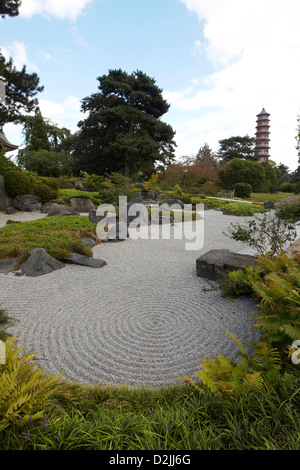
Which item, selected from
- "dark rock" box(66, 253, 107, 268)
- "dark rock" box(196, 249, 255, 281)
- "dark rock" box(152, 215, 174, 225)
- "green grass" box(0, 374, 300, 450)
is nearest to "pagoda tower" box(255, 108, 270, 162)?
"dark rock" box(152, 215, 174, 225)

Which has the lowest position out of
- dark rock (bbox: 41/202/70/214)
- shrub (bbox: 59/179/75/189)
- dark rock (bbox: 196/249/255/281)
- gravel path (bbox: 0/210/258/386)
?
gravel path (bbox: 0/210/258/386)

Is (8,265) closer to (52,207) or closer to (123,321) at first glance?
(123,321)

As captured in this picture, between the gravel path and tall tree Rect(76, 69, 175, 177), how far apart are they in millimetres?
18458

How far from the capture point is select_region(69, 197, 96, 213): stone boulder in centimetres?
1145

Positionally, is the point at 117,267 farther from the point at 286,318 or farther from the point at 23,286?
the point at 286,318

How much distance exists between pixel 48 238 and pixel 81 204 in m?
6.14

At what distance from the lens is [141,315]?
319 cm

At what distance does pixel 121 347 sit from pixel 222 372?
1122 millimetres

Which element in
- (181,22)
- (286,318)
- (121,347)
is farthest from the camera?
(181,22)

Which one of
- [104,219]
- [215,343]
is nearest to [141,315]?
[215,343]

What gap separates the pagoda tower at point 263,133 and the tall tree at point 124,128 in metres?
31.4

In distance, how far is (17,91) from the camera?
1221cm

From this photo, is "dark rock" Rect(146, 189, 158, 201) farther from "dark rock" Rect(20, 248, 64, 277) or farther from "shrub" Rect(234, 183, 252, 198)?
"dark rock" Rect(20, 248, 64, 277)

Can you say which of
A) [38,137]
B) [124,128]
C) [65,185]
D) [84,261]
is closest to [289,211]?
[84,261]
